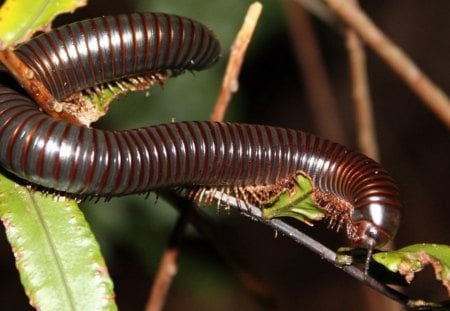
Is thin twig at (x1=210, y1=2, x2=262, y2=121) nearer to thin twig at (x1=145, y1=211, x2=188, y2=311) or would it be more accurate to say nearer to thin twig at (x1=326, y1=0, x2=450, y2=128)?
thin twig at (x1=145, y1=211, x2=188, y2=311)

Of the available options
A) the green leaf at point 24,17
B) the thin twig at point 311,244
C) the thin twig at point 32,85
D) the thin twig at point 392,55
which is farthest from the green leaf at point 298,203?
the thin twig at point 392,55

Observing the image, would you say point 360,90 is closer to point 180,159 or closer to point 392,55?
point 392,55

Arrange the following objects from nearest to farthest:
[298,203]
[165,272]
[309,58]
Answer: [298,203] < [165,272] < [309,58]

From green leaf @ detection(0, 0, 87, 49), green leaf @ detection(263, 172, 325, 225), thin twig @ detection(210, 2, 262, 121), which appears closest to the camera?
green leaf @ detection(263, 172, 325, 225)

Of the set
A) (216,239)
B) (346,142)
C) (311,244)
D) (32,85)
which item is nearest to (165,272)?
(216,239)

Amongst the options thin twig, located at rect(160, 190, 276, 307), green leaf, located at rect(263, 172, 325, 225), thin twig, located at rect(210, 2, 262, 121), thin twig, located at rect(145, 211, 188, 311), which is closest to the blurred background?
thin twig, located at rect(160, 190, 276, 307)

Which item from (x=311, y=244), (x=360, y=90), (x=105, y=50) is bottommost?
(x=311, y=244)
